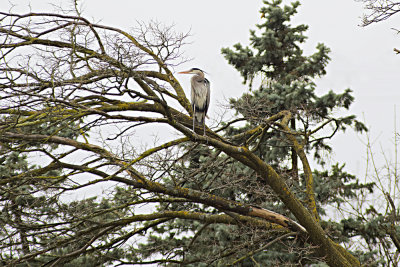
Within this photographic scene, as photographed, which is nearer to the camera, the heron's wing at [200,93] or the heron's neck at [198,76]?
the heron's wing at [200,93]

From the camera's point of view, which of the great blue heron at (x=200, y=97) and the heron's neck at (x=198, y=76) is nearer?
the great blue heron at (x=200, y=97)

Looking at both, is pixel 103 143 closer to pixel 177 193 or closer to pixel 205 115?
pixel 177 193

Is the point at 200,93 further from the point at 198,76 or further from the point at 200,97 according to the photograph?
the point at 198,76

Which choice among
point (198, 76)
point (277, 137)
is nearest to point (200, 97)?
point (198, 76)

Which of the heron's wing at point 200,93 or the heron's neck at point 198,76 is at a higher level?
the heron's neck at point 198,76

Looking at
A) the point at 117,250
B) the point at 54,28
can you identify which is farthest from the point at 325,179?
the point at 54,28

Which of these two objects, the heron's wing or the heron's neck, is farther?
the heron's neck

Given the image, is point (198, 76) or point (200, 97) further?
point (198, 76)

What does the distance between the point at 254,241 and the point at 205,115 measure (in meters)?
2.66

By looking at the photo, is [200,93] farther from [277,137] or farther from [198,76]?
[277,137]

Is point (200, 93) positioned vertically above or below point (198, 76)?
below

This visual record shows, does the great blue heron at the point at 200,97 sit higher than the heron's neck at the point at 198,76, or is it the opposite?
the heron's neck at the point at 198,76

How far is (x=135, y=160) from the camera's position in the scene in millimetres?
7105

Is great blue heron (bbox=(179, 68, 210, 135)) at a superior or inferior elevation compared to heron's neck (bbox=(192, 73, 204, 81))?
inferior
